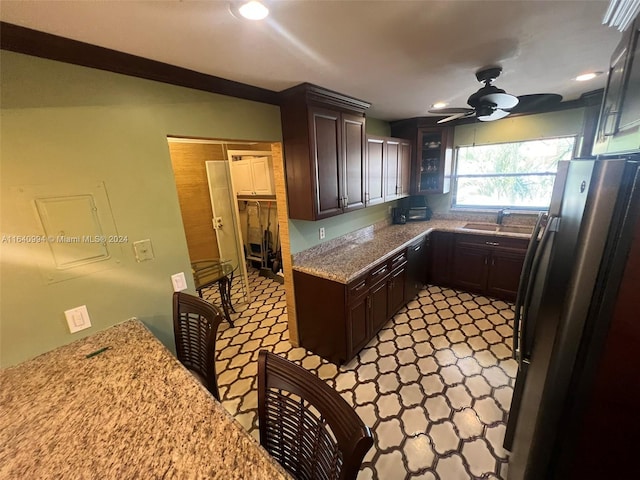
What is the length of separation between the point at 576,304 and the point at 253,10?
4.89 ft

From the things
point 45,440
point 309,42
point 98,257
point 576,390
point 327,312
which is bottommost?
point 327,312

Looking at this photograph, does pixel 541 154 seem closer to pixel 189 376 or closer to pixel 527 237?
pixel 527 237

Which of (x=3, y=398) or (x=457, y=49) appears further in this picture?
(x=457, y=49)

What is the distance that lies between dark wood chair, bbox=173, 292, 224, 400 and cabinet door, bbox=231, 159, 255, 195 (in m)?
2.41

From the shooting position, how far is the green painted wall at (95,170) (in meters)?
1.15

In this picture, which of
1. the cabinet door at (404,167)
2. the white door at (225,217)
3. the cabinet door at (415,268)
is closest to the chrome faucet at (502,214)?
the cabinet door at (415,268)

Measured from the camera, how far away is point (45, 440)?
88 centimetres

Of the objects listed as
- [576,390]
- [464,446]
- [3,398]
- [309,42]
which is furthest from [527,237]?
[3,398]

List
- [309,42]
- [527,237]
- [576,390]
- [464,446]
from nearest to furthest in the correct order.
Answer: [576,390], [309,42], [464,446], [527,237]

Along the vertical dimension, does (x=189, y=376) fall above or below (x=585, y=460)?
above

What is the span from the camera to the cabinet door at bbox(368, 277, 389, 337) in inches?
96.0

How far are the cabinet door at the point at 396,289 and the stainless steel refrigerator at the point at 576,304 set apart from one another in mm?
1639

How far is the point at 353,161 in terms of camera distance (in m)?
2.48

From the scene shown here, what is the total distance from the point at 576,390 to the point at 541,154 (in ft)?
11.4
